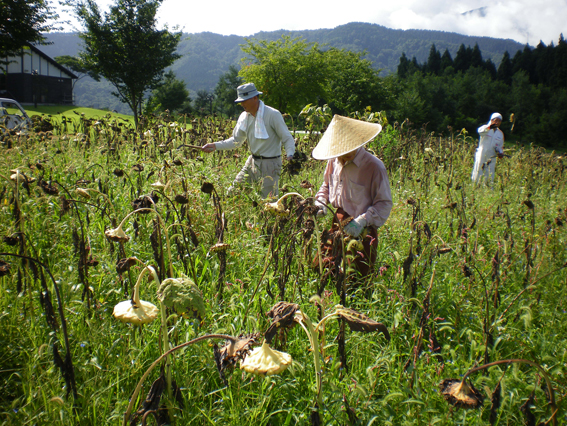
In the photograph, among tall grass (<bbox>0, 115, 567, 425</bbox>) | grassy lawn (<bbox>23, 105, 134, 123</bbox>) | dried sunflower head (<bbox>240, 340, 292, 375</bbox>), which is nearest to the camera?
dried sunflower head (<bbox>240, 340, 292, 375</bbox>)

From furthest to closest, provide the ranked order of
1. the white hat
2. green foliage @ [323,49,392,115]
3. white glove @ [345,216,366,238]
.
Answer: green foliage @ [323,49,392,115] → the white hat → white glove @ [345,216,366,238]

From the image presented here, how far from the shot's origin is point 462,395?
3.28 feet

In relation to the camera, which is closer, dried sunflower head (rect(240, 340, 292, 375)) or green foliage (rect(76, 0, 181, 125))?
dried sunflower head (rect(240, 340, 292, 375))

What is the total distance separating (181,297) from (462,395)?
0.84m

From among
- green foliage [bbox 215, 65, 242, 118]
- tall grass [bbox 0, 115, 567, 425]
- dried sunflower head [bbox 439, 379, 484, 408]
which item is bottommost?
tall grass [bbox 0, 115, 567, 425]

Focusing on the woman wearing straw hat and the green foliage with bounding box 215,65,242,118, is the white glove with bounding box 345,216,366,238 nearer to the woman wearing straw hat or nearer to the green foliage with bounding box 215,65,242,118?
the woman wearing straw hat

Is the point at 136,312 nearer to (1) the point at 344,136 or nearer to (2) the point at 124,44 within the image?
(1) the point at 344,136

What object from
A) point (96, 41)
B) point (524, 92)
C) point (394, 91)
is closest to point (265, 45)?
point (394, 91)

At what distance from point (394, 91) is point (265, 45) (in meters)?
19.9

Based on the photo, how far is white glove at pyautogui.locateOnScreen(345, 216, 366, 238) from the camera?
2371 mm

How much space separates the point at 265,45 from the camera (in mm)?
38875

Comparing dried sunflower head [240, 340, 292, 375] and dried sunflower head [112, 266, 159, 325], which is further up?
dried sunflower head [112, 266, 159, 325]

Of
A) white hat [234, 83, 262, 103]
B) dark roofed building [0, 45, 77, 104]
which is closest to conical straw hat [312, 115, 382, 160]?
white hat [234, 83, 262, 103]

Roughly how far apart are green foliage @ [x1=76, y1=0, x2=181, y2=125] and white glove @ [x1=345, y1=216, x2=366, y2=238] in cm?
1818
